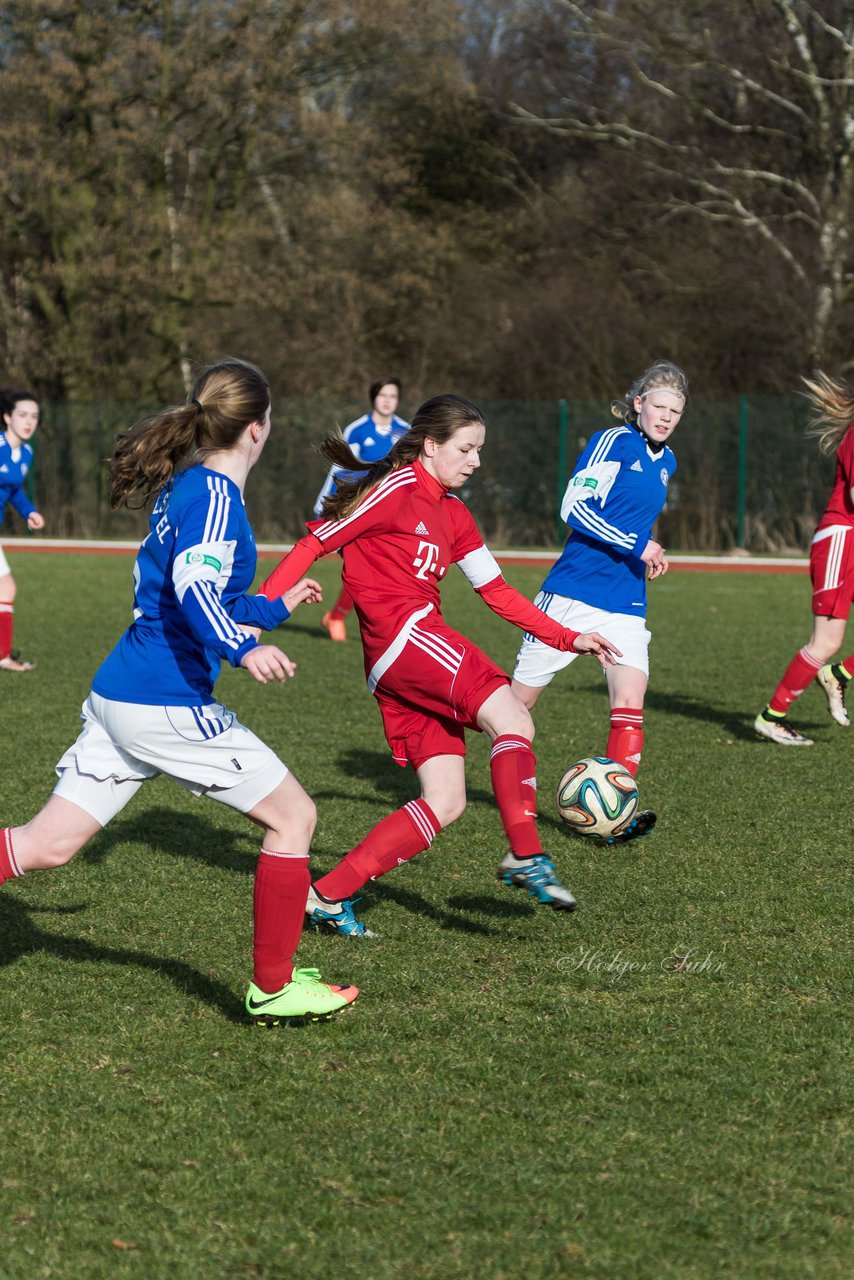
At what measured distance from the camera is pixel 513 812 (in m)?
4.69

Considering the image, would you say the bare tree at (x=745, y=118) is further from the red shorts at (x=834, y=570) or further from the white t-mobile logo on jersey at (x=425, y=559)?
the white t-mobile logo on jersey at (x=425, y=559)

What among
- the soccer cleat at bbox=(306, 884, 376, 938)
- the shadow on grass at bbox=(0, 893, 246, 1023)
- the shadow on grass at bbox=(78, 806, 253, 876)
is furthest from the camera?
the shadow on grass at bbox=(78, 806, 253, 876)

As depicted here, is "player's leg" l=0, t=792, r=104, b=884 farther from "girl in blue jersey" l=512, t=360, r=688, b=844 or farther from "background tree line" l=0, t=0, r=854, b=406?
"background tree line" l=0, t=0, r=854, b=406

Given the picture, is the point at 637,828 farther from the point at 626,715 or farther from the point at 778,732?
the point at 778,732

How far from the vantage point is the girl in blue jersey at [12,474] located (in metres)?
10.3

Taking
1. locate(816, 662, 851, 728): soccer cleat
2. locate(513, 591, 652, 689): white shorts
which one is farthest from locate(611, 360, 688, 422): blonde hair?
locate(816, 662, 851, 728): soccer cleat

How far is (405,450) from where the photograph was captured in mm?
5176

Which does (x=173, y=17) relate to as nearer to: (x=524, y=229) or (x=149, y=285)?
(x=149, y=285)

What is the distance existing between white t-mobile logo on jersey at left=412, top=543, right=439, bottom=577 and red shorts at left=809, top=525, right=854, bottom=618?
13.2 feet

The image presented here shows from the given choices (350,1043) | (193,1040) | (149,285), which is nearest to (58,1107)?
(193,1040)

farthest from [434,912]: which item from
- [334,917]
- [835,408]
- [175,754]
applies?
[835,408]

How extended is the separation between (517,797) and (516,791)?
0.08 ft

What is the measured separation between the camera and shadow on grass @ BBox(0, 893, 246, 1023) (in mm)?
4430

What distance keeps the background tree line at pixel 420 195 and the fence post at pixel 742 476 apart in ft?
9.45
